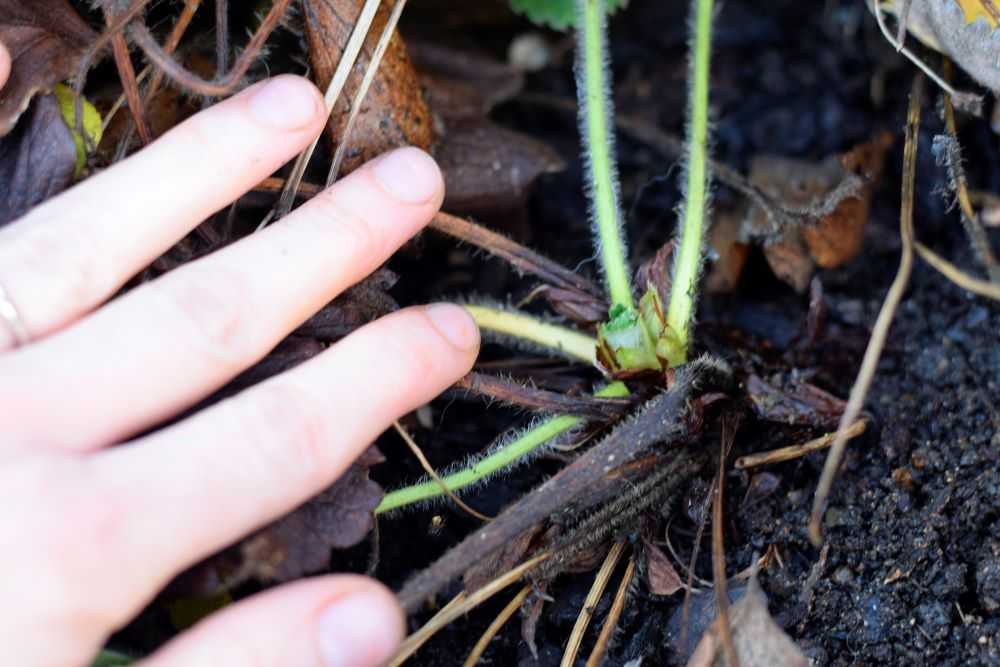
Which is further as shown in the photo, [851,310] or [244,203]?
[851,310]

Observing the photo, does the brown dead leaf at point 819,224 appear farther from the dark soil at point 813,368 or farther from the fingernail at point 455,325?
the fingernail at point 455,325

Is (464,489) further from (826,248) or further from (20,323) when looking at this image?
(826,248)

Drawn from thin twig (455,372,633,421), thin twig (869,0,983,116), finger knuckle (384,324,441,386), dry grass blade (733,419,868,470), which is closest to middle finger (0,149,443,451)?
finger knuckle (384,324,441,386)

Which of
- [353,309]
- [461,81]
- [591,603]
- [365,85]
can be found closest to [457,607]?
[591,603]

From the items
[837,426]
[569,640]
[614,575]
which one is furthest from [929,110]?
[569,640]

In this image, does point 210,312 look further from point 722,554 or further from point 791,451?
point 791,451

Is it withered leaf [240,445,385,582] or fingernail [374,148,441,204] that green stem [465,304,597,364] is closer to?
fingernail [374,148,441,204]

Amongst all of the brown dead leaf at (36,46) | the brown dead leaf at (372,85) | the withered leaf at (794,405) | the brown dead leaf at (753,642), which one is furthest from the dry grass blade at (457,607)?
the brown dead leaf at (36,46)
